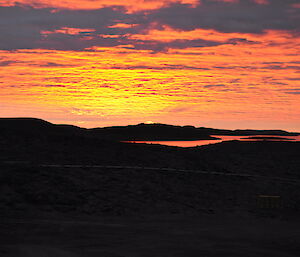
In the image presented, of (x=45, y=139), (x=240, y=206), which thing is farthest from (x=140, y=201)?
(x=45, y=139)

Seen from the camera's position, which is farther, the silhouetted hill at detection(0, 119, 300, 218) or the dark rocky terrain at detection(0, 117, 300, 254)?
the silhouetted hill at detection(0, 119, 300, 218)

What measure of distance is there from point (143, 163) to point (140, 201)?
13.5 meters

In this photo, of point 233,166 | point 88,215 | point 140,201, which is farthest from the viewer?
point 233,166

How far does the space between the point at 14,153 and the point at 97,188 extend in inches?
559

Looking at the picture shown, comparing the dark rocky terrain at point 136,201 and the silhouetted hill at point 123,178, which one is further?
the silhouetted hill at point 123,178

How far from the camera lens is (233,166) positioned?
51281mm

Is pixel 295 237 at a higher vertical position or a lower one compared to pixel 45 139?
lower

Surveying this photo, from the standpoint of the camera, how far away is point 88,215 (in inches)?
1165

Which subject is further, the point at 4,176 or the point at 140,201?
the point at 4,176

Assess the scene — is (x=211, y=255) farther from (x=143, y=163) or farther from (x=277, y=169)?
(x=277, y=169)

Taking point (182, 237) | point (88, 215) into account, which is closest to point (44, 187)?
point (88, 215)

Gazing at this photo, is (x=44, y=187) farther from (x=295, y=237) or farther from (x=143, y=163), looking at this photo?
(x=295, y=237)

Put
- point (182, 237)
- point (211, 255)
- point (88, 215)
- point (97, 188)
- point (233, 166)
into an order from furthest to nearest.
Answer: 1. point (233, 166)
2. point (97, 188)
3. point (88, 215)
4. point (182, 237)
5. point (211, 255)

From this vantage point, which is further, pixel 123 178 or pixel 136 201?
pixel 123 178
